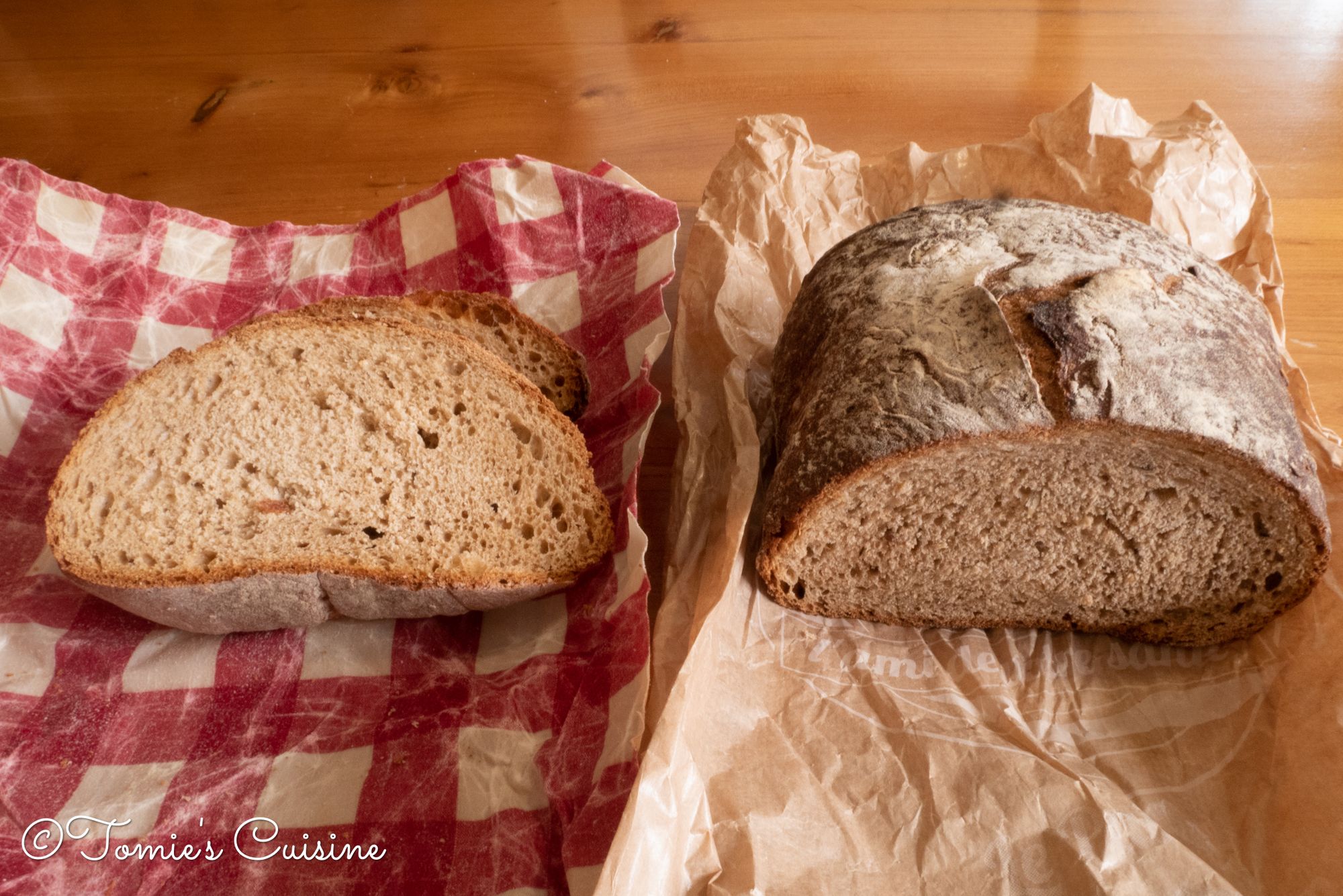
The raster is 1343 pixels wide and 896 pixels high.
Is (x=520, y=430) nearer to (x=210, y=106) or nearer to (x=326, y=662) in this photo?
(x=326, y=662)

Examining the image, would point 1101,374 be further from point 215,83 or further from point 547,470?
point 215,83

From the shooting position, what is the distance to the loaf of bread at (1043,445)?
1.45 metres

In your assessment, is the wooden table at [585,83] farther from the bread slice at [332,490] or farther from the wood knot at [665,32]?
the bread slice at [332,490]

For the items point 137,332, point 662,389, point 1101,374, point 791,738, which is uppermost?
point 1101,374

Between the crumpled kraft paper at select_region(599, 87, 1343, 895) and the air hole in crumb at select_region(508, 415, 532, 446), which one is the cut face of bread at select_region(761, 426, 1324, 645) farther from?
the air hole in crumb at select_region(508, 415, 532, 446)

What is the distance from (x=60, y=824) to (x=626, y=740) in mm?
915

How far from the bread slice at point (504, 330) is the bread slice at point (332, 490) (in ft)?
0.63

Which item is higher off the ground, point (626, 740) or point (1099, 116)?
point (1099, 116)

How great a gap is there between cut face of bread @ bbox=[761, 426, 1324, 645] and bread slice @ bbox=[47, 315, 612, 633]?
451 mm

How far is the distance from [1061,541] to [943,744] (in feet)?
1.27

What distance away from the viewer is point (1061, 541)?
1.61 meters

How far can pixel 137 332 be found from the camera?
7.29 ft

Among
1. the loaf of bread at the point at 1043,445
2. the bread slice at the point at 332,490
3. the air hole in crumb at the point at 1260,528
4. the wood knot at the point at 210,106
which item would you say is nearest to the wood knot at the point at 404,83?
the wood knot at the point at 210,106

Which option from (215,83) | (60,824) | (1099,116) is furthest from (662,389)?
(215,83)
